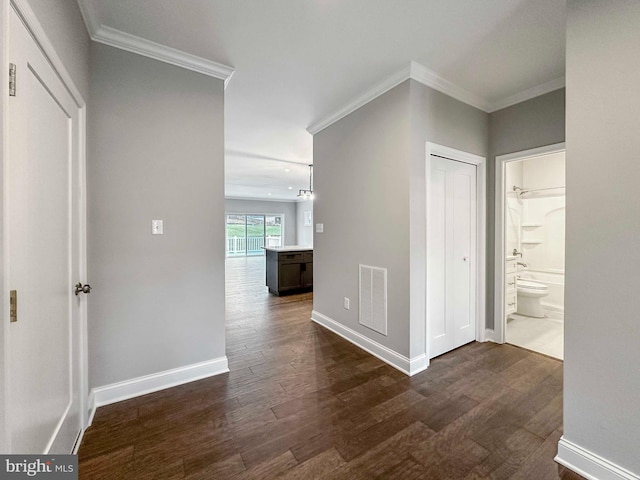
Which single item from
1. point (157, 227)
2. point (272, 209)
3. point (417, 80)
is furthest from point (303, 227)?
point (157, 227)

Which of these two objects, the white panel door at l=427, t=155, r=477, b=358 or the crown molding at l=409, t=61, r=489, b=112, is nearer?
the crown molding at l=409, t=61, r=489, b=112

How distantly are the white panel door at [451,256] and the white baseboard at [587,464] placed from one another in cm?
120

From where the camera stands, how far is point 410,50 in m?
2.12

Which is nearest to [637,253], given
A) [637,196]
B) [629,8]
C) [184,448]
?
[637,196]

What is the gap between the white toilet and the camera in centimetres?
389

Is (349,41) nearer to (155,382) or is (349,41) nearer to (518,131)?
(518,131)

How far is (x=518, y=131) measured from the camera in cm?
282

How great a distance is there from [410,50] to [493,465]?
2.81 metres

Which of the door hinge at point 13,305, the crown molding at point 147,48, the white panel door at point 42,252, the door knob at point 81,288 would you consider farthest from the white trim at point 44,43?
the door knob at point 81,288

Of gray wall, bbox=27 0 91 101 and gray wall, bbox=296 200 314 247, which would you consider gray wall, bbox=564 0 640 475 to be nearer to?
gray wall, bbox=27 0 91 101

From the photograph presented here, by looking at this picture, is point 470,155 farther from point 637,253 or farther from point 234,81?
point 234,81

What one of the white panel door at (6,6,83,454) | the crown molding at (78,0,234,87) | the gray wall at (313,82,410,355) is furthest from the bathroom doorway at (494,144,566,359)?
the white panel door at (6,6,83,454)

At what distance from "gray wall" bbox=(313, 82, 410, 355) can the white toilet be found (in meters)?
2.74

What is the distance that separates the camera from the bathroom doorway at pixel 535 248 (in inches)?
147
